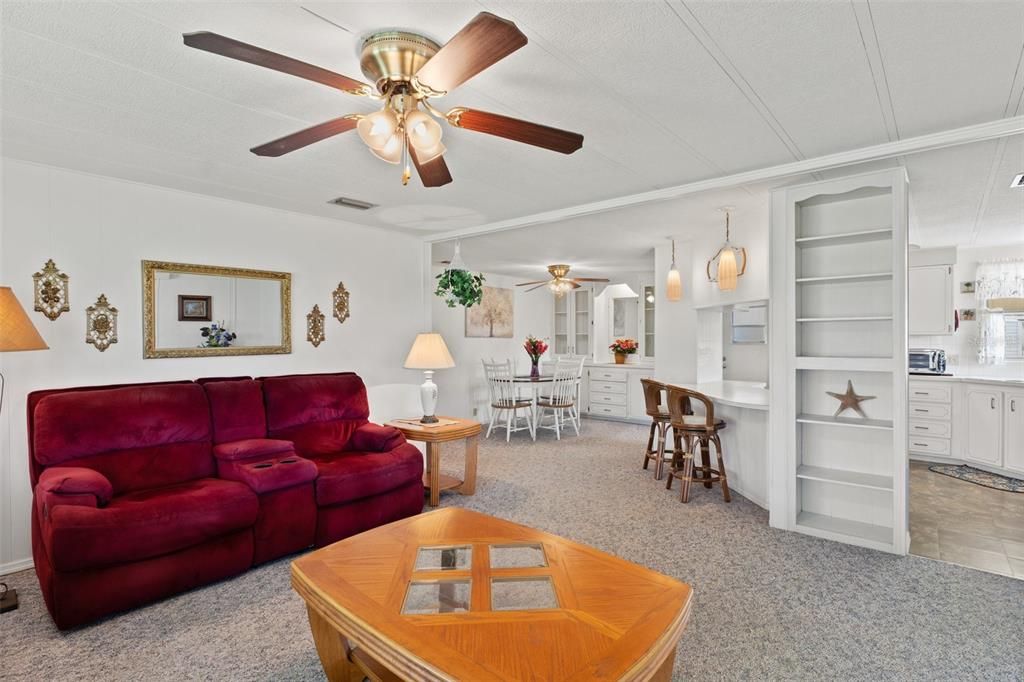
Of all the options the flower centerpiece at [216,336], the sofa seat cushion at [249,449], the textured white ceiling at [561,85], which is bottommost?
the sofa seat cushion at [249,449]

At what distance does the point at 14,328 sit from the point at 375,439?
2.03 meters

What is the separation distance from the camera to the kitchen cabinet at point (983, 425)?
462cm

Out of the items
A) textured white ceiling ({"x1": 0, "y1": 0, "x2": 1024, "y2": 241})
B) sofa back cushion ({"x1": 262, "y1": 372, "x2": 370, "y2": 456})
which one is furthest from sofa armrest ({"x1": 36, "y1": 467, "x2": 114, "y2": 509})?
textured white ceiling ({"x1": 0, "y1": 0, "x2": 1024, "y2": 241})

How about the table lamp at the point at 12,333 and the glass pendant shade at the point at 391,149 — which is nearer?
the glass pendant shade at the point at 391,149

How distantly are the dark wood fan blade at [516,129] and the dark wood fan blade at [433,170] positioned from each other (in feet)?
0.91

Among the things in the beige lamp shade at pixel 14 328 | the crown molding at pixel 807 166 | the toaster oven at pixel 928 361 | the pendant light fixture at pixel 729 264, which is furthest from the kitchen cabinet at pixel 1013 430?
the beige lamp shade at pixel 14 328

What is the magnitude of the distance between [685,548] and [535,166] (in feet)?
8.13

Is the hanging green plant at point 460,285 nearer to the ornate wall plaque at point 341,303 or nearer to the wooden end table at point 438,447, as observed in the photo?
the ornate wall plaque at point 341,303

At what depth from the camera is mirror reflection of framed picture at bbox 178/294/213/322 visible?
3592 millimetres

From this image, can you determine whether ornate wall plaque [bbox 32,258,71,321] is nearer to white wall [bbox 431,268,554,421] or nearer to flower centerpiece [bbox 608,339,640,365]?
white wall [bbox 431,268,554,421]

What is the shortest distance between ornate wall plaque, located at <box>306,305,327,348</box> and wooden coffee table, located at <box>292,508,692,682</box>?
251cm

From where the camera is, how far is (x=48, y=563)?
2.29 metres

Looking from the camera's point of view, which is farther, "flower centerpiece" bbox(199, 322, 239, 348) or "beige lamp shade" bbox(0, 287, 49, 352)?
"flower centerpiece" bbox(199, 322, 239, 348)

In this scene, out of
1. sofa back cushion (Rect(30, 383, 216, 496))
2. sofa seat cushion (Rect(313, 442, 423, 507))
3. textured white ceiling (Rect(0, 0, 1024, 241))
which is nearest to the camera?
textured white ceiling (Rect(0, 0, 1024, 241))
